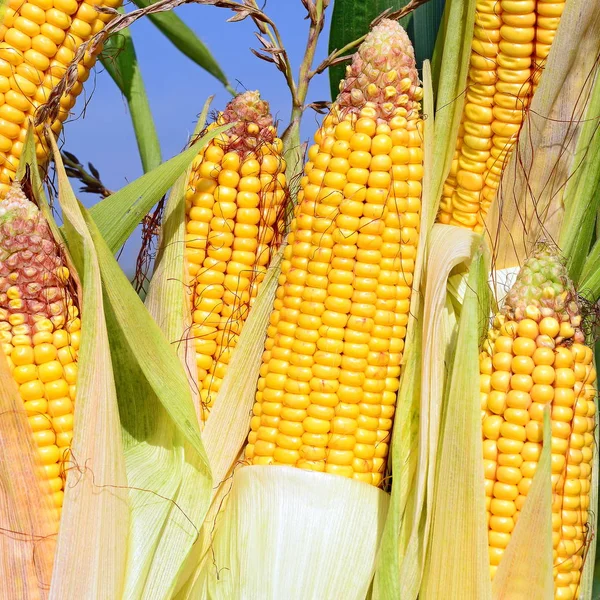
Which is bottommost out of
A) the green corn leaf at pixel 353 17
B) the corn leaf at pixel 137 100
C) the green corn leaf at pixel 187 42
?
the corn leaf at pixel 137 100

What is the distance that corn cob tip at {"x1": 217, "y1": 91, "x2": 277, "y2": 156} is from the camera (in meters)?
1.45

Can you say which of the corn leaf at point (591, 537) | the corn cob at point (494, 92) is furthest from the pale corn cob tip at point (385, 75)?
the corn leaf at point (591, 537)

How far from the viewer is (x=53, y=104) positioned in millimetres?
1380

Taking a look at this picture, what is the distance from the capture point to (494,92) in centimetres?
142

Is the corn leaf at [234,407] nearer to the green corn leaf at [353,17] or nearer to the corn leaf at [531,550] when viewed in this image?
the corn leaf at [531,550]

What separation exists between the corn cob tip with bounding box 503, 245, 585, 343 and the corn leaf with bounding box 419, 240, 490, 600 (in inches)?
3.6

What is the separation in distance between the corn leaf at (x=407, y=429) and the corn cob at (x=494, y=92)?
0.10m

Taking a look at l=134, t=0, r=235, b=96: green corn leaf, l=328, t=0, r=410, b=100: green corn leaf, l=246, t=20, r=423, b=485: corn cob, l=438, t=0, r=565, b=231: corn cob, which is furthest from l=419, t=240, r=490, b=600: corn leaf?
l=134, t=0, r=235, b=96: green corn leaf

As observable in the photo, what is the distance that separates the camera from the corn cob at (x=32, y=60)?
143cm

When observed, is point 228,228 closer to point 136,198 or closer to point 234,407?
point 136,198

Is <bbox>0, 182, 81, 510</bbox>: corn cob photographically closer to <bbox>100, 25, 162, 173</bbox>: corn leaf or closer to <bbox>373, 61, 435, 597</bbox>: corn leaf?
<bbox>373, 61, 435, 597</bbox>: corn leaf

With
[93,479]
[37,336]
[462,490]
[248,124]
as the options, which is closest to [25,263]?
[37,336]

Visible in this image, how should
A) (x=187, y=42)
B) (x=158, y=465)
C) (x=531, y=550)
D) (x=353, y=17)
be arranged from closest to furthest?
(x=531, y=550) < (x=158, y=465) < (x=353, y=17) < (x=187, y=42)

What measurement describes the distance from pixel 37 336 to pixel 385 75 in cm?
74
